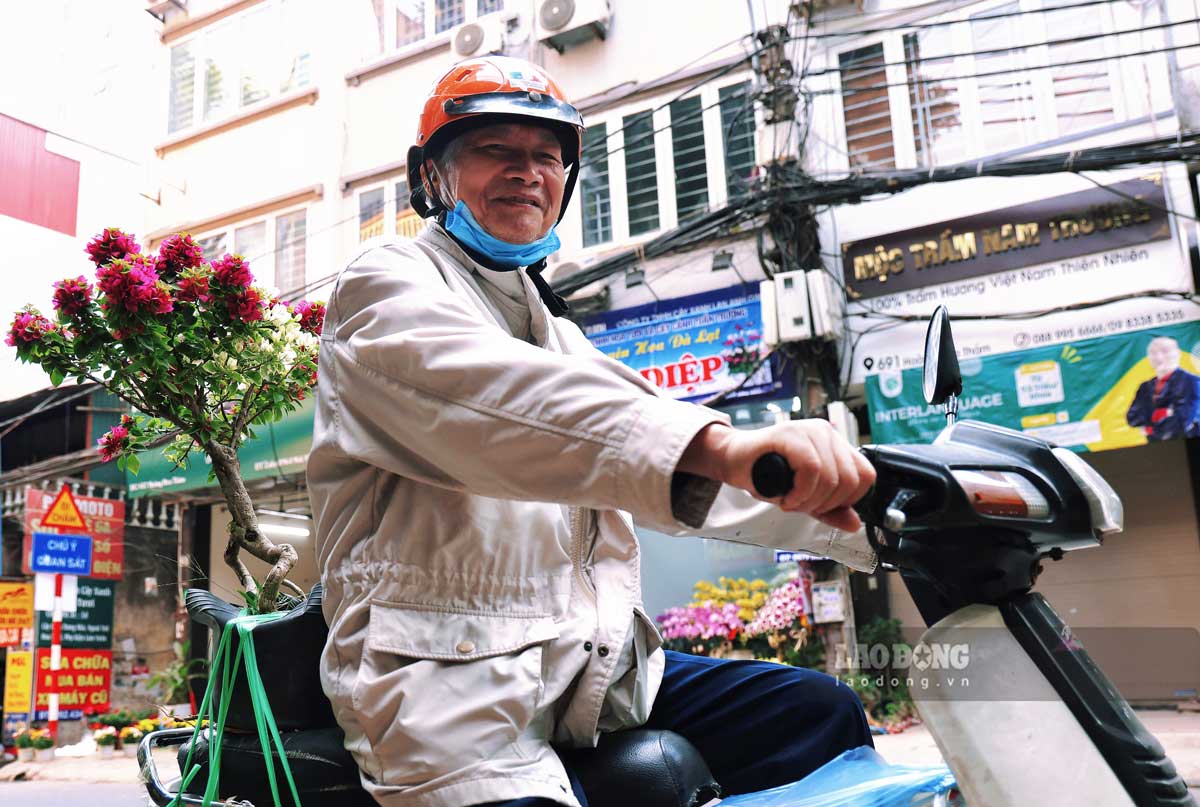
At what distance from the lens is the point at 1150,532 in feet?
28.3

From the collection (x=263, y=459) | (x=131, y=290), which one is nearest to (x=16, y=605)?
(x=263, y=459)

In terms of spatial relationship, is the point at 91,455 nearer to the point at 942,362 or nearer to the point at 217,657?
the point at 217,657

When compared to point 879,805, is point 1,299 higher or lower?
higher

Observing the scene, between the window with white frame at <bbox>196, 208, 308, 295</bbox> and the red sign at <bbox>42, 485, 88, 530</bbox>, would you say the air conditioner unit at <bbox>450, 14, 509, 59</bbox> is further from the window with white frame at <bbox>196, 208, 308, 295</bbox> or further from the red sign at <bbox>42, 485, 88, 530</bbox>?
the red sign at <bbox>42, 485, 88, 530</bbox>

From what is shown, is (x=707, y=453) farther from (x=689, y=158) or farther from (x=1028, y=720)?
(x=689, y=158)

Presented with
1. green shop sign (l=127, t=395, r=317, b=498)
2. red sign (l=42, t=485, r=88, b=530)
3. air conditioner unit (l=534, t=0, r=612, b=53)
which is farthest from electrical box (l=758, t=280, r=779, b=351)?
red sign (l=42, t=485, r=88, b=530)

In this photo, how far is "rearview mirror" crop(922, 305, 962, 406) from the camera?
4.28 feet

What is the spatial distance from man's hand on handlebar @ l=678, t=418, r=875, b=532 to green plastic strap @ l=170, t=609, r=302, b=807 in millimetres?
799

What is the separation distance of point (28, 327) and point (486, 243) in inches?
90.1

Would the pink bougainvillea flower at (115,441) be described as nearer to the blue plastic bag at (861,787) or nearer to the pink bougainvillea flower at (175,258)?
the pink bougainvillea flower at (175,258)

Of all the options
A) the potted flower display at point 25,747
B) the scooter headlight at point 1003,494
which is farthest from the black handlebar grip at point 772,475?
the potted flower display at point 25,747

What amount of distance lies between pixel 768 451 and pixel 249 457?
1072cm

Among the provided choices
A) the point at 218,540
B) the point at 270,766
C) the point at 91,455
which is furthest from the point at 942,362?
the point at 218,540

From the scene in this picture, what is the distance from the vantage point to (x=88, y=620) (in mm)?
11617
